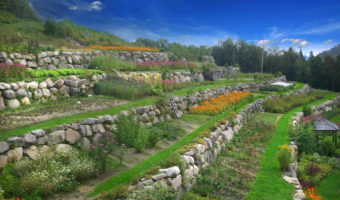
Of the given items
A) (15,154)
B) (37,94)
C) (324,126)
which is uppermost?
(37,94)

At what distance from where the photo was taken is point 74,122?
311 inches

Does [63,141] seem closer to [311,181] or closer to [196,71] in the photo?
[311,181]

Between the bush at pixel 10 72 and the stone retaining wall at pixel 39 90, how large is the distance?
2.18 ft

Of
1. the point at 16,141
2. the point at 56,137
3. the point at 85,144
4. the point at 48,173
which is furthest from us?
the point at 85,144

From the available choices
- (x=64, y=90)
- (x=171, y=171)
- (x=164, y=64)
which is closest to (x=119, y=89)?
(x=64, y=90)

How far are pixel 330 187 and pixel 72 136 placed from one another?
8.97 meters

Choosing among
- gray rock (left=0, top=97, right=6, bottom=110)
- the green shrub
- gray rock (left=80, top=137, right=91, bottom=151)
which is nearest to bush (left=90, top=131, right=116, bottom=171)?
gray rock (left=80, top=137, right=91, bottom=151)

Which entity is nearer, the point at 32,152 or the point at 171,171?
the point at 171,171

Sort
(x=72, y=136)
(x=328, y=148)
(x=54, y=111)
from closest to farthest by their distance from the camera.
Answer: (x=72, y=136) < (x=54, y=111) < (x=328, y=148)

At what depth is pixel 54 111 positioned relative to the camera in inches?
359

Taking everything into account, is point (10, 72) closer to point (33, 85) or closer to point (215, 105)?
point (33, 85)

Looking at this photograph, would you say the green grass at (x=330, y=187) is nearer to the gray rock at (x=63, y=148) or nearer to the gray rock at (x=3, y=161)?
the gray rock at (x=63, y=148)

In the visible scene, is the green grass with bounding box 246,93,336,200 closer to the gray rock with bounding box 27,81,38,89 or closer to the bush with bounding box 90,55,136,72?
the gray rock with bounding box 27,81,38,89

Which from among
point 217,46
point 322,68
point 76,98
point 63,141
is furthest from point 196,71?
point 217,46
